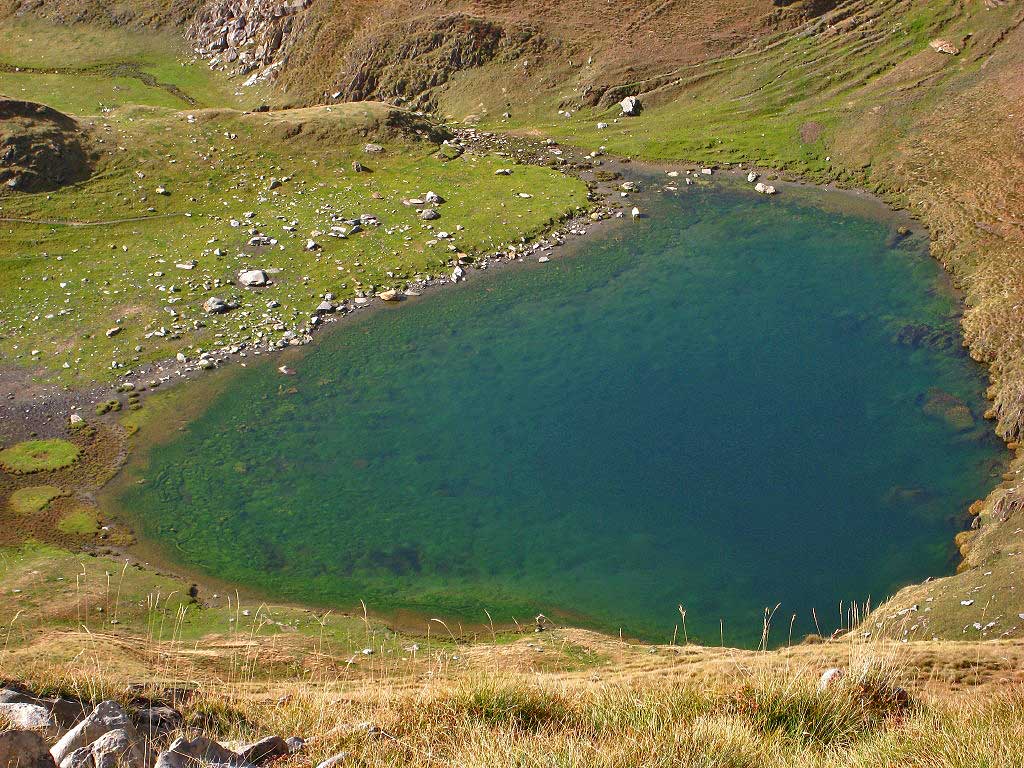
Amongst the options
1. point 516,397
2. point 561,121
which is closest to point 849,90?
point 561,121

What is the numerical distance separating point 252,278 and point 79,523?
19.9m

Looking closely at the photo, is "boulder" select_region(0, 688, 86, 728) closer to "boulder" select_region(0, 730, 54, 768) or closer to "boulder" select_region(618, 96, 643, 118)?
"boulder" select_region(0, 730, 54, 768)

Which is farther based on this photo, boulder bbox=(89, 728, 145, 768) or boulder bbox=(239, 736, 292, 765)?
boulder bbox=(239, 736, 292, 765)

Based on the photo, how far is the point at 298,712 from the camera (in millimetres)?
13305

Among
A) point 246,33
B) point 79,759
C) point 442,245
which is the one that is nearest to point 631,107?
point 442,245

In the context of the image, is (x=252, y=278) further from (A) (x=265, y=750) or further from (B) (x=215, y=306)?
(A) (x=265, y=750)

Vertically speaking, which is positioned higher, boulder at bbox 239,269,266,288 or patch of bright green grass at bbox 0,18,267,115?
patch of bright green grass at bbox 0,18,267,115

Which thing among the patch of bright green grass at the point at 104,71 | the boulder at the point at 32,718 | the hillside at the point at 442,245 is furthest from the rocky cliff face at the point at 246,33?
the boulder at the point at 32,718

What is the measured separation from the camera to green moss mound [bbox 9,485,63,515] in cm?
3722

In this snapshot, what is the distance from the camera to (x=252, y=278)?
52.8 m

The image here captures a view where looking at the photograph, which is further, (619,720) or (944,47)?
(944,47)

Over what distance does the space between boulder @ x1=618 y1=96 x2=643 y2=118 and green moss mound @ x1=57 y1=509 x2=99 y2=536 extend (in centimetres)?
5408

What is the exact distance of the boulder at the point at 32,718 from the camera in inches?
463

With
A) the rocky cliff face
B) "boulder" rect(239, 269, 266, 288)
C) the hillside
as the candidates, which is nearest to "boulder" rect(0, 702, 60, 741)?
the hillside
